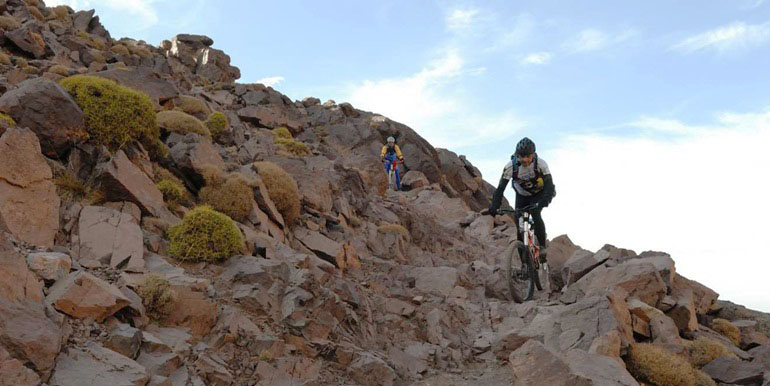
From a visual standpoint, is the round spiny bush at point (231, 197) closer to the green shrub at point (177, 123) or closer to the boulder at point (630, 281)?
the green shrub at point (177, 123)

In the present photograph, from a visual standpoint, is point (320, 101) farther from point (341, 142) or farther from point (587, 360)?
point (587, 360)

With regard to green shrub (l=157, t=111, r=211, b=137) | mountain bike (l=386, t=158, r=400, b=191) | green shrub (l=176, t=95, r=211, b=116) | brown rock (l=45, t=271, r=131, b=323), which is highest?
mountain bike (l=386, t=158, r=400, b=191)

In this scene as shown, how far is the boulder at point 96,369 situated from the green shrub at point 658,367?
26.2ft

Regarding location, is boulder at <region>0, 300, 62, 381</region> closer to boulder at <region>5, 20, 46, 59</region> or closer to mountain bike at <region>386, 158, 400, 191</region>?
boulder at <region>5, 20, 46, 59</region>

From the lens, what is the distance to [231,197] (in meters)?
12.7

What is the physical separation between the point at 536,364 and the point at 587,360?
0.93 metres

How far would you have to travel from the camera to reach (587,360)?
25.5 feet

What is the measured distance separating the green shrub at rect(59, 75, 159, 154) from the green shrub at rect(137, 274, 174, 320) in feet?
17.9

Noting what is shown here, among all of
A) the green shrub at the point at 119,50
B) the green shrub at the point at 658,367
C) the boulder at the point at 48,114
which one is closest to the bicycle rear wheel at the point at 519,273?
the green shrub at the point at 658,367

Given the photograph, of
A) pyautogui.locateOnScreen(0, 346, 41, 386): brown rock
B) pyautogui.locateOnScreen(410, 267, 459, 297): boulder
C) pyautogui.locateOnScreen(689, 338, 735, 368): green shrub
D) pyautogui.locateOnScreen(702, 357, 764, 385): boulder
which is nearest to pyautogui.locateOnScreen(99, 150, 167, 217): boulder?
pyautogui.locateOnScreen(0, 346, 41, 386): brown rock

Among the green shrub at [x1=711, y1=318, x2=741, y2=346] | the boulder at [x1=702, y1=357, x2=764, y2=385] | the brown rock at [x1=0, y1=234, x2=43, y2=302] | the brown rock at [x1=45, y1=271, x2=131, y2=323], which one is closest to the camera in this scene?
the brown rock at [x1=0, y1=234, x2=43, y2=302]

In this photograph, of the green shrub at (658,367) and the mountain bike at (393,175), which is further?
the mountain bike at (393,175)

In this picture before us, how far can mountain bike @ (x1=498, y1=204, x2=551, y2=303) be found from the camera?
11837mm

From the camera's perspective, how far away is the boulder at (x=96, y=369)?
17.5 feet
